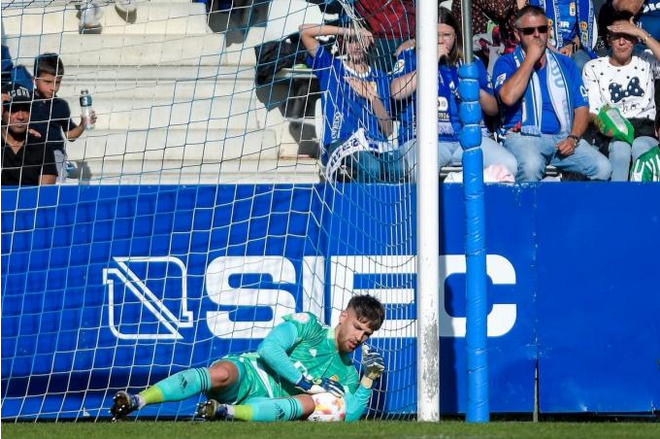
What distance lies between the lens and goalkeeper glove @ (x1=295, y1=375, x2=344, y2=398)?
22.6 feet

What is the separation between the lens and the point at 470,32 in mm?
6754

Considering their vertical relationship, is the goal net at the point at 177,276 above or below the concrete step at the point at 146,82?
below

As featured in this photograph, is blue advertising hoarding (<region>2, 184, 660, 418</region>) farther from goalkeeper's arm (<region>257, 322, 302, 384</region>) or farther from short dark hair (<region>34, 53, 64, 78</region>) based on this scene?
short dark hair (<region>34, 53, 64, 78</region>)

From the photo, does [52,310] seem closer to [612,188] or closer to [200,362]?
[200,362]

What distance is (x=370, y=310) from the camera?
6.79 m

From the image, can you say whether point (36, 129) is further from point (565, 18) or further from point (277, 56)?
point (565, 18)

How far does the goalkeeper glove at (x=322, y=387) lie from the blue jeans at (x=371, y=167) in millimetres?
1401

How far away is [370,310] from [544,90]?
2.39m

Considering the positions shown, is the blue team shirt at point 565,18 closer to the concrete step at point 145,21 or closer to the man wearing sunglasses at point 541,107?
the man wearing sunglasses at point 541,107

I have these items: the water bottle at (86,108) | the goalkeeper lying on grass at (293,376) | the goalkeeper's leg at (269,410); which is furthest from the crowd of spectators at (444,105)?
the goalkeeper's leg at (269,410)

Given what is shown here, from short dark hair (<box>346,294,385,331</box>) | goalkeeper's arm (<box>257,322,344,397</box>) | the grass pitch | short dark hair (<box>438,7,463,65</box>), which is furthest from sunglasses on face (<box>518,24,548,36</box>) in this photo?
the grass pitch

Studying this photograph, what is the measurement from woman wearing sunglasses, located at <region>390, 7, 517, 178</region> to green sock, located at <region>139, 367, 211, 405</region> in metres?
1.77

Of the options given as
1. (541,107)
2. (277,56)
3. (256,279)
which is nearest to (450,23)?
(541,107)

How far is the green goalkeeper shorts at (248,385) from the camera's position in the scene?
6949 mm
